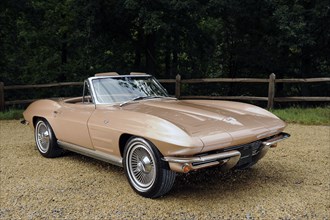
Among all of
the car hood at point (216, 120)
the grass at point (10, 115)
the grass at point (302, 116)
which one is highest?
the car hood at point (216, 120)

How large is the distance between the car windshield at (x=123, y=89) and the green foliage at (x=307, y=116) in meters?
4.95

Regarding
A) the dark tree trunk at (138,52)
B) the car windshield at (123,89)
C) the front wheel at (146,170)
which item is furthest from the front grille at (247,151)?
the dark tree trunk at (138,52)

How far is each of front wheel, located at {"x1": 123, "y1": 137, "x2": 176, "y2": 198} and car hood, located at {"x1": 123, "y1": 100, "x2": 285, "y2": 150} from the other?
39 centimetres

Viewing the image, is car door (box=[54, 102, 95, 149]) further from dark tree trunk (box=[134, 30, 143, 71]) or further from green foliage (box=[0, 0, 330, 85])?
dark tree trunk (box=[134, 30, 143, 71])

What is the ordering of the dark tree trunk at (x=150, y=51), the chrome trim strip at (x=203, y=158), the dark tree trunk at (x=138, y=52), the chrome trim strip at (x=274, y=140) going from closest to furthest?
the chrome trim strip at (x=203, y=158), the chrome trim strip at (x=274, y=140), the dark tree trunk at (x=150, y=51), the dark tree trunk at (x=138, y=52)

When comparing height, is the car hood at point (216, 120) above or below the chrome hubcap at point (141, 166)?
above

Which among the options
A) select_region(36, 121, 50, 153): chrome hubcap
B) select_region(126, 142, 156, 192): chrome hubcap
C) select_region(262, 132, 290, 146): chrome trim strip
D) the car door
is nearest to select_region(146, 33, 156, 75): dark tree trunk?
select_region(36, 121, 50, 153): chrome hubcap

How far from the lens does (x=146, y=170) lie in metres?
3.79

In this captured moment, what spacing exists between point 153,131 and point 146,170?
0.50 metres

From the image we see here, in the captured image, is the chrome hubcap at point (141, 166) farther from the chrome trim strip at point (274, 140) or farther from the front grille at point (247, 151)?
the chrome trim strip at point (274, 140)

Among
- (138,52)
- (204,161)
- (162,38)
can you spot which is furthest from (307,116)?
(138,52)

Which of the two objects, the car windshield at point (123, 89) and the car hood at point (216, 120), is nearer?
the car hood at point (216, 120)

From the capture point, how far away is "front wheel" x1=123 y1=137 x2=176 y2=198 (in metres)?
3.57

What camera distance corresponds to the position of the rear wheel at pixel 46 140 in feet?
17.7
